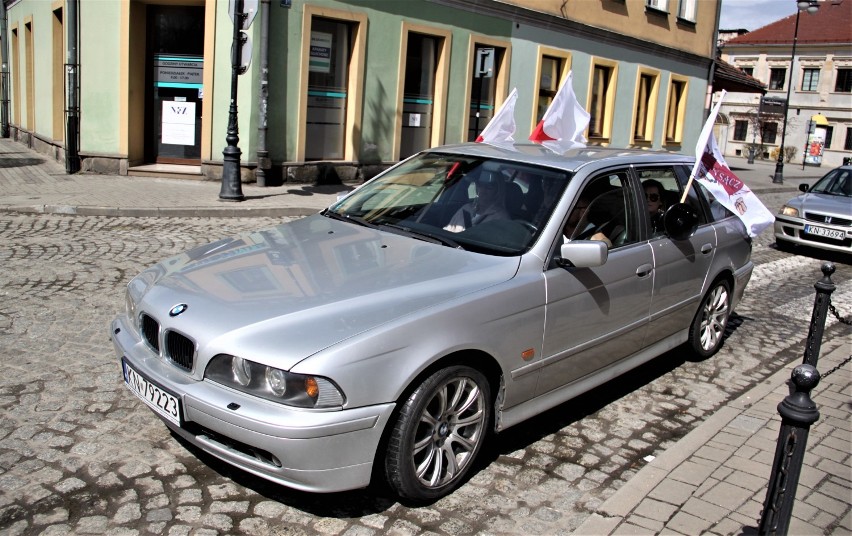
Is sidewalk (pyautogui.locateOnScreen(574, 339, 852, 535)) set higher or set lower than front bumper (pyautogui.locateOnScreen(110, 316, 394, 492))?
lower

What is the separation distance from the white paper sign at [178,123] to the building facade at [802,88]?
4965 cm

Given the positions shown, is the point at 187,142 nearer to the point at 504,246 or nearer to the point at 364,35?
the point at 364,35

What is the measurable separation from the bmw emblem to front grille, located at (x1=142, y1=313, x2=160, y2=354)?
4.6 inches

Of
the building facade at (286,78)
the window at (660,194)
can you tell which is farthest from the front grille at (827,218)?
the window at (660,194)

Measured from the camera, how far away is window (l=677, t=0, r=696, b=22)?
82.2 feet

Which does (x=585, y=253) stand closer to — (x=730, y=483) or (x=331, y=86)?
(x=730, y=483)

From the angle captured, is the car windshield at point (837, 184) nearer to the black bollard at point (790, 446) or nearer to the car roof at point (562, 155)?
the car roof at point (562, 155)

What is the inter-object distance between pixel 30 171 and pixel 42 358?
11.4 m

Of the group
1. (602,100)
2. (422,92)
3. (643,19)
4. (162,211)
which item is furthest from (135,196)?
(643,19)

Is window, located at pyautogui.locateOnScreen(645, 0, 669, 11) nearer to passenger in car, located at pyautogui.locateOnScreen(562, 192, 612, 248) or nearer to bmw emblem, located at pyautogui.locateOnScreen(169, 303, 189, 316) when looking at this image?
passenger in car, located at pyautogui.locateOnScreen(562, 192, 612, 248)

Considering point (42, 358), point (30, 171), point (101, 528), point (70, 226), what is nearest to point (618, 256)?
point (101, 528)

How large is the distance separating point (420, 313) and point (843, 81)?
66107 mm

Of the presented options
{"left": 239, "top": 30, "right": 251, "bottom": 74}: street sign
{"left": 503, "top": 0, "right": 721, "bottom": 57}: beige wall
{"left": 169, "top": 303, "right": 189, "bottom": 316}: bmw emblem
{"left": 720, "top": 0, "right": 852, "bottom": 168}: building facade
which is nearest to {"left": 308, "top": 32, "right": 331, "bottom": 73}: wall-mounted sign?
{"left": 239, "top": 30, "right": 251, "bottom": 74}: street sign

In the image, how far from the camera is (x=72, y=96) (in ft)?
48.0
